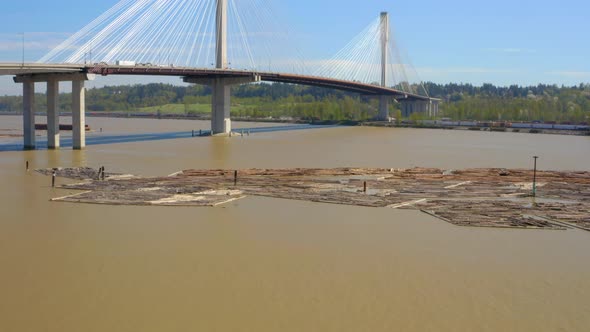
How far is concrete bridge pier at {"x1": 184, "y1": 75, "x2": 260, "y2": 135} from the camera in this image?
4078 cm

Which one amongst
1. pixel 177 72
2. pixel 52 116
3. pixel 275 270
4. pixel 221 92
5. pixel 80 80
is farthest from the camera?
pixel 221 92

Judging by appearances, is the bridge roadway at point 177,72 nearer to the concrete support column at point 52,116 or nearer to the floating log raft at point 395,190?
the concrete support column at point 52,116

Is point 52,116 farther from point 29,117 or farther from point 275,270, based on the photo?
point 275,270

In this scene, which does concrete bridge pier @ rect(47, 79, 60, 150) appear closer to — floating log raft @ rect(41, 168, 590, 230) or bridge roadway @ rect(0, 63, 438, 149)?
Result: bridge roadway @ rect(0, 63, 438, 149)

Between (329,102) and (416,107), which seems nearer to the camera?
(416,107)

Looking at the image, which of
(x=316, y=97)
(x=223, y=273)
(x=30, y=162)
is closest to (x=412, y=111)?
(x=316, y=97)

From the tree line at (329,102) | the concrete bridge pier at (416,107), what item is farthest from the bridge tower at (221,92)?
the concrete bridge pier at (416,107)

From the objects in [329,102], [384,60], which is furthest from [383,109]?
[329,102]

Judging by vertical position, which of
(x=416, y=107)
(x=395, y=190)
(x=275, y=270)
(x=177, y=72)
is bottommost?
(x=275, y=270)

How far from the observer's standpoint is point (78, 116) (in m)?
28.9

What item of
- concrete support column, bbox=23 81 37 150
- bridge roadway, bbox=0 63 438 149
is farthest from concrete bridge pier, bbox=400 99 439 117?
concrete support column, bbox=23 81 37 150

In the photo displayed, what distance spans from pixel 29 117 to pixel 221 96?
46.1 ft

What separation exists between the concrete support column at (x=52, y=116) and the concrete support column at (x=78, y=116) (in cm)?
73

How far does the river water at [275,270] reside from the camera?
757 centimetres
